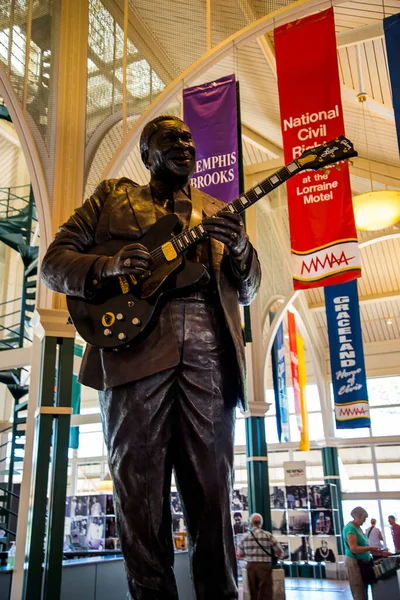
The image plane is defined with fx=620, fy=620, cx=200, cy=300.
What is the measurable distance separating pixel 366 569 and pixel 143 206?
9.64m

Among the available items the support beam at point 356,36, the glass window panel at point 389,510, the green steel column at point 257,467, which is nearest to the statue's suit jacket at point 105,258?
the support beam at point 356,36

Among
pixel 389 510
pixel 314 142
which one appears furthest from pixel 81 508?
pixel 314 142

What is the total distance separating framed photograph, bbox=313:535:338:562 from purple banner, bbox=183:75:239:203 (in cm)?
1391

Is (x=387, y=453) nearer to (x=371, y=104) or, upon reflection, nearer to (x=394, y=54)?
(x=371, y=104)

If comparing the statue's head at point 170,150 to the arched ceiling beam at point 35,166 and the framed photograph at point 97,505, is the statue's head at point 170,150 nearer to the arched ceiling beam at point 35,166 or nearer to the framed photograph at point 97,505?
the arched ceiling beam at point 35,166

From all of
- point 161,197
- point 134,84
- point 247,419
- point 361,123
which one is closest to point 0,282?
point 247,419

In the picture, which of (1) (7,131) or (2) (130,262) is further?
(1) (7,131)

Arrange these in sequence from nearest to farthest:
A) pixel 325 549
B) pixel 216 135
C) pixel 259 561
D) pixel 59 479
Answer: pixel 59 479 → pixel 216 135 → pixel 259 561 → pixel 325 549

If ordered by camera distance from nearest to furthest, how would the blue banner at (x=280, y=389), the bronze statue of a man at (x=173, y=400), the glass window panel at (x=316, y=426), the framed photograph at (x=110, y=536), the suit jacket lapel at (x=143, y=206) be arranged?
the bronze statue of a man at (x=173, y=400) < the suit jacket lapel at (x=143, y=206) < the blue banner at (x=280, y=389) < the framed photograph at (x=110, y=536) < the glass window panel at (x=316, y=426)

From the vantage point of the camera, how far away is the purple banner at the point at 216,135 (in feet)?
23.0

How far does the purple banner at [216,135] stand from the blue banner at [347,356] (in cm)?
723

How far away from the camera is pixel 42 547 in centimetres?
683

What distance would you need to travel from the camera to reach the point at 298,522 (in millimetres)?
17734

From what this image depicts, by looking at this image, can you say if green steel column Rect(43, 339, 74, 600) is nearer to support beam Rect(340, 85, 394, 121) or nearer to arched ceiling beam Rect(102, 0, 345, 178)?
arched ceiling beam Rect(102, 0, 345, 178)
